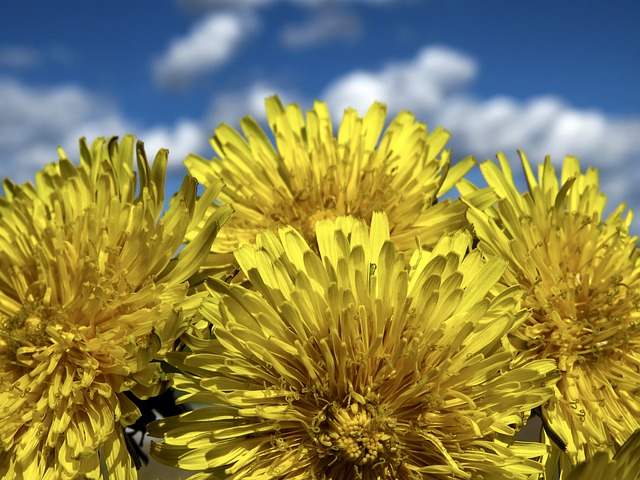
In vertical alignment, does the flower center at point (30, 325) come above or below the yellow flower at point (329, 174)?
below

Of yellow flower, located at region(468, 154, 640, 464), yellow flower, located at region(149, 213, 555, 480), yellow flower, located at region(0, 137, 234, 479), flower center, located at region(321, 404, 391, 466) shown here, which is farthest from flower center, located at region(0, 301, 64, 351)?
yellow flower, located at region(468, 154, 640, 464)

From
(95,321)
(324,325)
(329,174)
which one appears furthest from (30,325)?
(329,174)

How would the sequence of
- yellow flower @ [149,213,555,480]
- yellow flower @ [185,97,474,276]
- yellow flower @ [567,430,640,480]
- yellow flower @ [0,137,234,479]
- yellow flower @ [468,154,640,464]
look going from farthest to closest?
yellow flower @ [185,97,474,276] < yellow flower @ [468,154,640,464] < yellow flower @ [0,137,234,479] < yellow flower @ [149,213,555,480] < yellow flower @ [567,430,640,480]

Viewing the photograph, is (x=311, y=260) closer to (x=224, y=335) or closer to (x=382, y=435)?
(x=224, y=335)

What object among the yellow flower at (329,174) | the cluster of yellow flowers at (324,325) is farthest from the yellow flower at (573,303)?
the yellow flower at (329,174)

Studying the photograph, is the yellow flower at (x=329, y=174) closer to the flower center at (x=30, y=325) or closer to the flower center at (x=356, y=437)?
the flower center at (x=30, y=325)

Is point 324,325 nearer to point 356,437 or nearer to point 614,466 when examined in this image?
point 356,437

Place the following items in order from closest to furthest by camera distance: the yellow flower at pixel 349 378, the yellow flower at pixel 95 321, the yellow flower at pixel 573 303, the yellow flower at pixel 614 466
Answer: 1. the yellow flower at pixel 614 466
2. the yellow flower at pixel 349 378
3. the yellow flower at pixel 95 321
4. the yellow flower at pixel 573 303

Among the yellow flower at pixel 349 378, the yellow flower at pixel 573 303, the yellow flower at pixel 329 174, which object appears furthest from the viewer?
the yellow flower at pixel 329 174

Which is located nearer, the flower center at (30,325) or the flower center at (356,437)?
the flower center at (356,437)

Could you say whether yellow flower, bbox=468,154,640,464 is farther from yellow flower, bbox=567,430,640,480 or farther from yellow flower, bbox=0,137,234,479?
yellow flower, bbox=0,137,234,479
